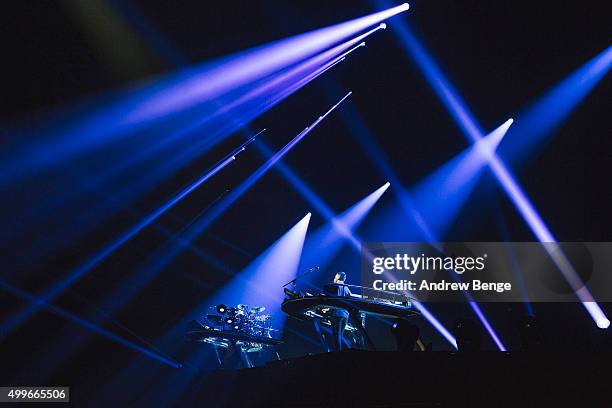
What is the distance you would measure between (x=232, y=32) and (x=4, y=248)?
4.06m

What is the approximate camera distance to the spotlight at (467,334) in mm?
5070

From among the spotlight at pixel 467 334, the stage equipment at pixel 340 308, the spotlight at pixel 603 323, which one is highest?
the stage equipment at pixel 340 308

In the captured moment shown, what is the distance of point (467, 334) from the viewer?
5066 mm

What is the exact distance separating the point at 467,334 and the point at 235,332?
110 inches

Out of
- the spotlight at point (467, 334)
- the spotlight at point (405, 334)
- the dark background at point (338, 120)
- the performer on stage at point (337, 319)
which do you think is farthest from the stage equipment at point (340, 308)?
the dark background at point (338, 120)

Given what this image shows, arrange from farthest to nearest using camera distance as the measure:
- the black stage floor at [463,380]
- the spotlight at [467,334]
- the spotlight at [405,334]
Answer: the spotlight at [405,334] → the spotlight at [467,334] → the black stage floor at [463,380]

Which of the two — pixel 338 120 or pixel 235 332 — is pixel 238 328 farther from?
pixel 338 120

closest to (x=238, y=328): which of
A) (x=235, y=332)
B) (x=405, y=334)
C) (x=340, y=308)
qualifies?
(x=235, y=332)

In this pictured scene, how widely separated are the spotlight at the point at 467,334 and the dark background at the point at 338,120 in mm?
3056

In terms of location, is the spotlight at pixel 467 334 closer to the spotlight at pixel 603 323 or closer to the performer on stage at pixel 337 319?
the performer on stage at pixel 337 319

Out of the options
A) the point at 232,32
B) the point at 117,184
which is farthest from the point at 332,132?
the point at 117,184

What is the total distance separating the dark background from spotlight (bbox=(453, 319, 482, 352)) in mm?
3056

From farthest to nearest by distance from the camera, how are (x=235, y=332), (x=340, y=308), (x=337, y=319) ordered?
(x=235, y=332)
(x=337, y=319)
(x=340, y=308)

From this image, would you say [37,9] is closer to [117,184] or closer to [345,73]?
[117,184]
